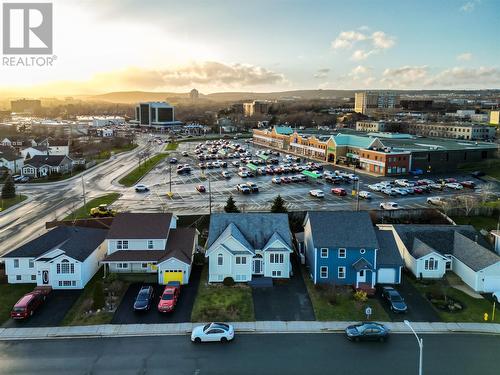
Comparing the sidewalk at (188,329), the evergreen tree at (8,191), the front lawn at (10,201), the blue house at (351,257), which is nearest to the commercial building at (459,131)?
the blue house at (351,257)

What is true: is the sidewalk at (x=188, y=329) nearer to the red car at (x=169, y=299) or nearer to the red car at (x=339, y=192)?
the red car at (x=169, y=299)

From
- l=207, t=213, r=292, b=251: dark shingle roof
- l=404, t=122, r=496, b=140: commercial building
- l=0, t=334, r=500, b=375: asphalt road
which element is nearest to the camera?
l=0, t=334, r=500, b=375: asphalt road

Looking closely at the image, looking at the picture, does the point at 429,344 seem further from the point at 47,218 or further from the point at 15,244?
the point at 47,218

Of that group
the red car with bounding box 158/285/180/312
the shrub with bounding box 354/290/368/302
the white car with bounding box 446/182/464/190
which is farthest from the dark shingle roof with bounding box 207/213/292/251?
the white car with bounding box 446/182/464/190

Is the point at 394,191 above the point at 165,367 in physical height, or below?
above

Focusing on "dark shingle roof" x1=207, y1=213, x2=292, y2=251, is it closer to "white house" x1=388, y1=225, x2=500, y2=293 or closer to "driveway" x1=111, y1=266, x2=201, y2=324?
"driveway" x1=111, y1=266, x2=201, y2=324

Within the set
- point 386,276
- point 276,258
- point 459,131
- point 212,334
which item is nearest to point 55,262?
point 212,334

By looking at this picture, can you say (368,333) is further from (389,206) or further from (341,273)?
(389,206)

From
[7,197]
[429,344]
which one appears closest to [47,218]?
[7,197]
